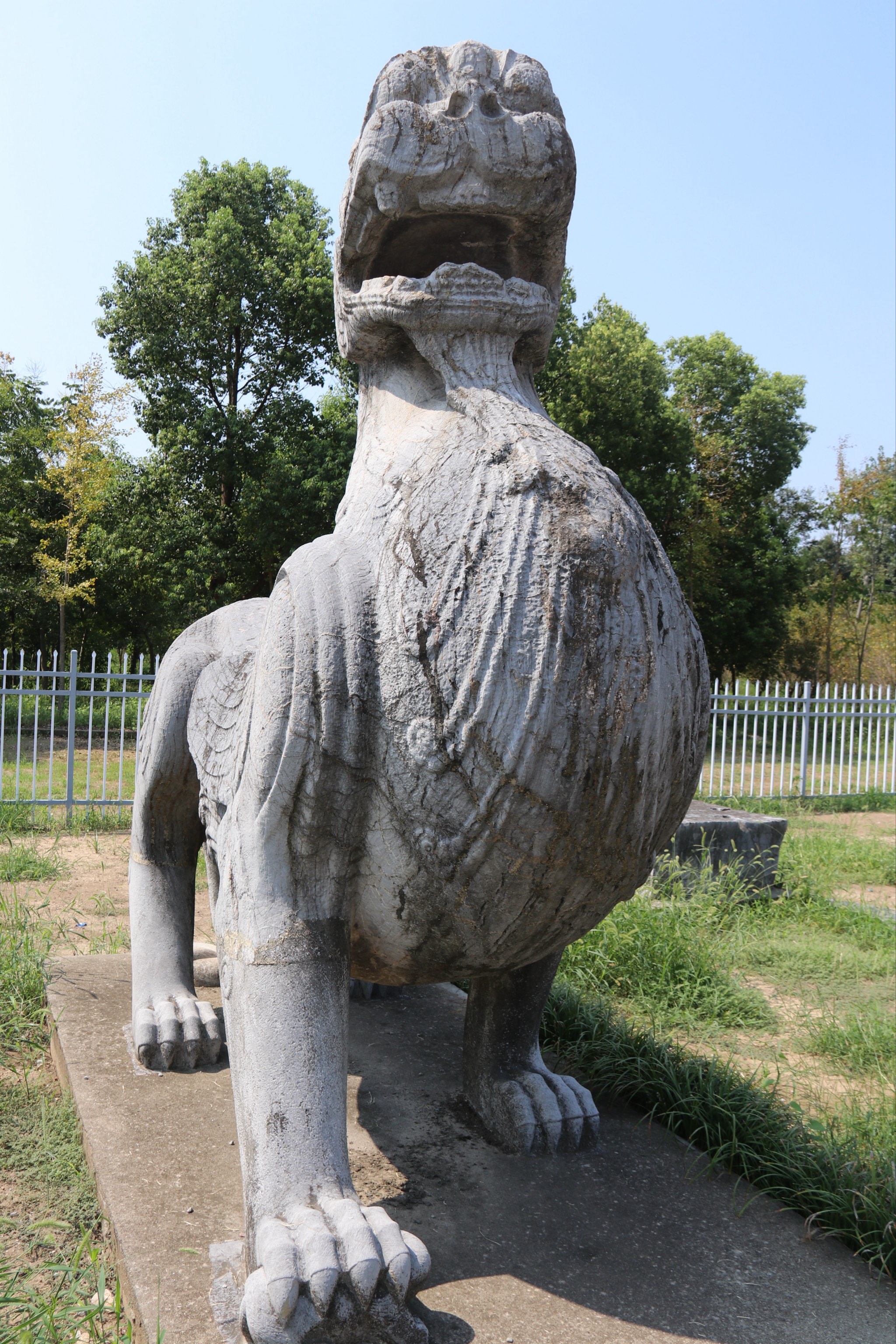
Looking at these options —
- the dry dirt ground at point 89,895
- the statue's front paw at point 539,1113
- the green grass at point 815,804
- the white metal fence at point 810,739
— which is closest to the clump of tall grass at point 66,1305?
the statue's front paw at point 539,1113

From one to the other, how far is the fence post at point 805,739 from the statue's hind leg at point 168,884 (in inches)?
373

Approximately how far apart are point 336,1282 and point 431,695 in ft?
2.67

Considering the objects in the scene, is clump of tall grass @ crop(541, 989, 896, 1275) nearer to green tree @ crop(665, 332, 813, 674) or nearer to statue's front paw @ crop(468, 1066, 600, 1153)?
statue's front paw @ crop(468, 1066, 600, 1153)

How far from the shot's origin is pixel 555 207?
1.82 m

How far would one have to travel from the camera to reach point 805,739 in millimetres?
11305

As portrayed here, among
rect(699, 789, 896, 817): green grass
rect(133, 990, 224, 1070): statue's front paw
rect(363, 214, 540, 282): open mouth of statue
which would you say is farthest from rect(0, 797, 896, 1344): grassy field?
rect(699, 789, 896, 817): green grass

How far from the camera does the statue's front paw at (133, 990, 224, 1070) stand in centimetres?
235

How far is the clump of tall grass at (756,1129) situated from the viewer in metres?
2.02

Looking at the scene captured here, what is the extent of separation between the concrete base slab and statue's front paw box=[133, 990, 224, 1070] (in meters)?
0.04

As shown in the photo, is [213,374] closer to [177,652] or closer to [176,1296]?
[177,652]

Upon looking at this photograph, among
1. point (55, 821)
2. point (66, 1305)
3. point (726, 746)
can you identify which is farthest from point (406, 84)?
point (726, 746)

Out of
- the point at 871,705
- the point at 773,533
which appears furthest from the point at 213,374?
the point at 773,533

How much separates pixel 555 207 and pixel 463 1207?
6.19 ft

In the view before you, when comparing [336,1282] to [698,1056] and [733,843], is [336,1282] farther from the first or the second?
[733,843]
